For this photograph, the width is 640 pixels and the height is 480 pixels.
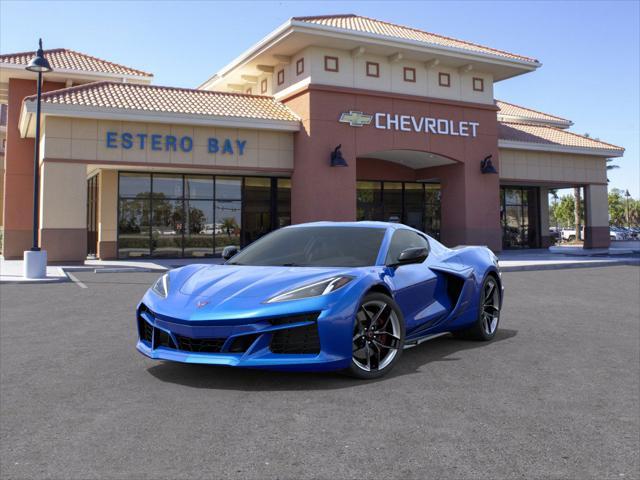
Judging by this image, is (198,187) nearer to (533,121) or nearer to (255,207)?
(255,207)

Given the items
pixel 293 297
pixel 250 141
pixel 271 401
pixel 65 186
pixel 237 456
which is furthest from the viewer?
pixel 250 141

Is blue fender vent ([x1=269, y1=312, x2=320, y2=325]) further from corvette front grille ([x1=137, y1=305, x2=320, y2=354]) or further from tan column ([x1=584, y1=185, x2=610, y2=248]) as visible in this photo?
tan column ([x1=584, y1=185, x2=610, y2=248])

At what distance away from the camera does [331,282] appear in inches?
168

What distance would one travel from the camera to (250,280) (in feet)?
14.6

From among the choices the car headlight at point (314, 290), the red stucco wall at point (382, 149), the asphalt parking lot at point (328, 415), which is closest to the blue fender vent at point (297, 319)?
the car headlight at point (314, 290)

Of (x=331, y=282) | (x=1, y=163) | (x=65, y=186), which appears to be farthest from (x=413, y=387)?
(x=1, y=163)

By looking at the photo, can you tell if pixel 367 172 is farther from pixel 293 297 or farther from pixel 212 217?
pixel 293 297

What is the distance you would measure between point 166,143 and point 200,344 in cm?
1727

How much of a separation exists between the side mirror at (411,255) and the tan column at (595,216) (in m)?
27.8

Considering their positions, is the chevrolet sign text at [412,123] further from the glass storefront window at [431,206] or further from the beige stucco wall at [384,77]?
the glass storefront window at [431,206]

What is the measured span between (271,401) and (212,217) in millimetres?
20503

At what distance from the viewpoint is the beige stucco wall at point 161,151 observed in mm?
18656

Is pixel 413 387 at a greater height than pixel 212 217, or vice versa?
pixel 212 217

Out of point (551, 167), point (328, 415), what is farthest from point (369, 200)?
point (328, 415)
